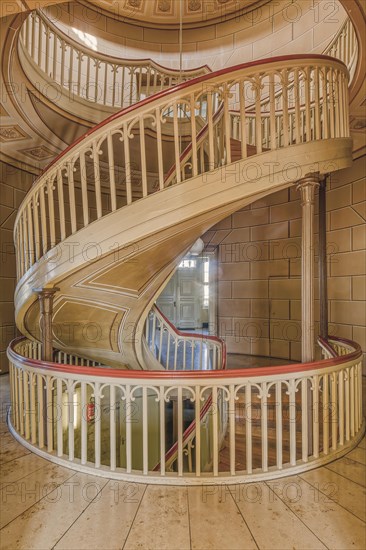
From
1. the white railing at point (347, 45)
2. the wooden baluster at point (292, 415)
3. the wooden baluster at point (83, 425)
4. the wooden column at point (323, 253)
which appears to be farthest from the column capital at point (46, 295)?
the white railing at point (347, 45)

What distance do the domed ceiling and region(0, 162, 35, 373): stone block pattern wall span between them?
330 centimetres

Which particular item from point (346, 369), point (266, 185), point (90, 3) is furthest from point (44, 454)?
point (90, 3)

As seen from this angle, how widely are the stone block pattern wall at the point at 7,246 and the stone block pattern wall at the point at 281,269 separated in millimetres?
3323

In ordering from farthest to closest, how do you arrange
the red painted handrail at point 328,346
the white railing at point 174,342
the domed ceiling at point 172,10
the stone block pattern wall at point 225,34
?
the domed ceiling at point 172,10
the stone block pattern wall at point 225,34
the white railing at point 174,342
the red painted handrail at point 328,346

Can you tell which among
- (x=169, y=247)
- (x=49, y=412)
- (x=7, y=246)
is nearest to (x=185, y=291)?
(x=7, y=246)

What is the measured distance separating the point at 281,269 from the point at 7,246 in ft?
14.6

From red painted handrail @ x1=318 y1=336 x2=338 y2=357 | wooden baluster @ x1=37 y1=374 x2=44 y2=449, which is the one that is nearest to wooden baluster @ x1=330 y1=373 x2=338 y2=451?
red painted handrail @ x1=318 y1=336 x2=338 y2=357

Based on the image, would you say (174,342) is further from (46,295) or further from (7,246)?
(7,246)

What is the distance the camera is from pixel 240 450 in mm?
3033

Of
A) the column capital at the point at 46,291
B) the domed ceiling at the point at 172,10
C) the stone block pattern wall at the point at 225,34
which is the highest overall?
the domed ceiling at the point at 172,10

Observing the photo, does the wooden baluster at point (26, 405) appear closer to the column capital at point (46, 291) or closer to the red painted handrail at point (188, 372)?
the red painted handrail at point (188, 372)

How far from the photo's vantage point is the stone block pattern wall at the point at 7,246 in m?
5.01

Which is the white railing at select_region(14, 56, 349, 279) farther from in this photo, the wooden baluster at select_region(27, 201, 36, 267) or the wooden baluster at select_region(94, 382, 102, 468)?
the wooden baluster at select_region(94, 382, 102, 468)

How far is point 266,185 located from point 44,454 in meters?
2.59
